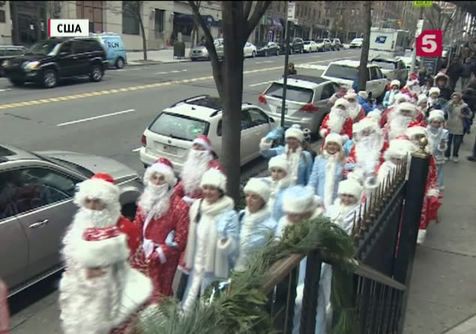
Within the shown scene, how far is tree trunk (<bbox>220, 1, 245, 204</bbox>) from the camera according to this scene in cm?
466

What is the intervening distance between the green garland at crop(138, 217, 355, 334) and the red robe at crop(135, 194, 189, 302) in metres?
1.94

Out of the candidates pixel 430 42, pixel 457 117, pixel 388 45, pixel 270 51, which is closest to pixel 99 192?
pixel 457 117

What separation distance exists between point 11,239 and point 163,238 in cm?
146


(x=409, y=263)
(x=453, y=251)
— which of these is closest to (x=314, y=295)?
(x=409, y=263)

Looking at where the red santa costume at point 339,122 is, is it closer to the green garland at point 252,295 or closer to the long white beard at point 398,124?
the long white beard at point 398,124

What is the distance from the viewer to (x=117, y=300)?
2.89m

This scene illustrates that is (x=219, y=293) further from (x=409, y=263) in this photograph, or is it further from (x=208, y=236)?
(x=409, y=263)

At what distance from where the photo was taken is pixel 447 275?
6020 millimetres

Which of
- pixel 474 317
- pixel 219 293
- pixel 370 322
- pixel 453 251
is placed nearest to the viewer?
pixel 219 293

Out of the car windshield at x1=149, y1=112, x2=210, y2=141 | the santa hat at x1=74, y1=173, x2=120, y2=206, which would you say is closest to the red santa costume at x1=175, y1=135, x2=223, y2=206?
the santa hat at x1=74, y1=173, x2=120, y2=206

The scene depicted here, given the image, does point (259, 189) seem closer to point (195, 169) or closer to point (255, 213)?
point (255, 213)

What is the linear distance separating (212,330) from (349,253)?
87 cm

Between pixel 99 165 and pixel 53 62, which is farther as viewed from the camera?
pixel 53 62

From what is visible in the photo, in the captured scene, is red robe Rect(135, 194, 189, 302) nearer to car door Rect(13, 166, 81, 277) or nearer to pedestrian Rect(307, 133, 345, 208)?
car door Rect(13, 166, 81, 277)
